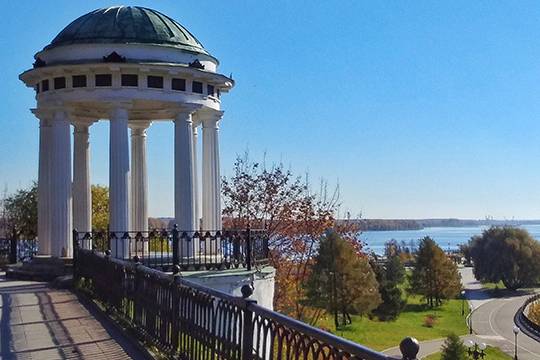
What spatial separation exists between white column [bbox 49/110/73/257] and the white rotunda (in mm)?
27

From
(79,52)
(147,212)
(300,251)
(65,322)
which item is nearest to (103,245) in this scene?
(147,212)

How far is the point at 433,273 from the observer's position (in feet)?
250

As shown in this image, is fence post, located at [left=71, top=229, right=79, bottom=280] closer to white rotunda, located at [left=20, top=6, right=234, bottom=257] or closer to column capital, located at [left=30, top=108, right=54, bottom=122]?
white rotunda, located at [left=20, top=6, right=234, bottom=257]

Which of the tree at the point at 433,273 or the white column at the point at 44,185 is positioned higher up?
the white column at the point at 44,185

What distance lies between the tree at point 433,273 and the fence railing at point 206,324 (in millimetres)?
66596

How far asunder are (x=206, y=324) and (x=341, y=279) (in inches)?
1936

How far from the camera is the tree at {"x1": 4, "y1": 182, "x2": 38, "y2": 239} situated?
114ft

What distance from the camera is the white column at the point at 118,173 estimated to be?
18203mm

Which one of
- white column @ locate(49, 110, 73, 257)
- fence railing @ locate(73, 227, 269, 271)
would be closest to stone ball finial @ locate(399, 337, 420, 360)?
fence railing @ locate(73, 227, 269, 271)

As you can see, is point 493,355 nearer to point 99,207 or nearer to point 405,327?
point 405,327

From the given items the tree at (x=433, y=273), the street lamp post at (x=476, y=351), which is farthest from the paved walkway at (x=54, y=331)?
the tree at (x=433, y=273)

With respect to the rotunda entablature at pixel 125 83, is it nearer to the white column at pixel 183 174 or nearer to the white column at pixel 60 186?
the white column at pixel 183 174

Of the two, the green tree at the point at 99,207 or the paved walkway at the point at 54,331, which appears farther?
the green tree at the point at 99,207

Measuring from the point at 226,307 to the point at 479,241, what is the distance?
97.2m
